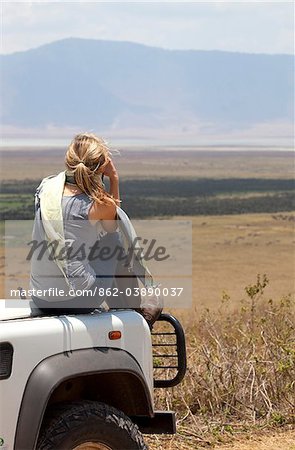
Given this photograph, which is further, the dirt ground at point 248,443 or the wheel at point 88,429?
the dirt ground at point 248,443

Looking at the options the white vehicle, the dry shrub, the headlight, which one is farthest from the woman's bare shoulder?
the dry shrub

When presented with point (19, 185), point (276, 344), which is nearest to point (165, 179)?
point (19, 185)

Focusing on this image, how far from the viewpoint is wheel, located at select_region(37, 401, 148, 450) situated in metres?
4.20

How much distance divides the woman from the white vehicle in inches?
4.7

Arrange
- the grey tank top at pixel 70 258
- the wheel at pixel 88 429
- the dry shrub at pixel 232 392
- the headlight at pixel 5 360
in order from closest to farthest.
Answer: the headlight at pixel 5 360
the wheel at pixel 88 429
the grey tank top at pixel 70 258
the dry shrub at pixel 232 392

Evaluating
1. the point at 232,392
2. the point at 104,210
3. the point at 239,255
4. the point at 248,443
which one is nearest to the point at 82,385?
the point at 104,210

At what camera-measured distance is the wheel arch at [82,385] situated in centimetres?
406

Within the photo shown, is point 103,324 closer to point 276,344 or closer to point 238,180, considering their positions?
point 276,344

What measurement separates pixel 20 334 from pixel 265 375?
303cm

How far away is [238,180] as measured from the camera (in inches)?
3332

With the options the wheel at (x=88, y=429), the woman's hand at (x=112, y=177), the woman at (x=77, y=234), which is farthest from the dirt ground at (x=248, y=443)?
the woman's hand at (x=112, y=177)

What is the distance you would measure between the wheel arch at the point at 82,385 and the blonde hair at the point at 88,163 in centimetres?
77

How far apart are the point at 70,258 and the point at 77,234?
0.13 m

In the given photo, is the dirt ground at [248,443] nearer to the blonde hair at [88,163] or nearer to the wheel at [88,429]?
the wheel at [88,429]
